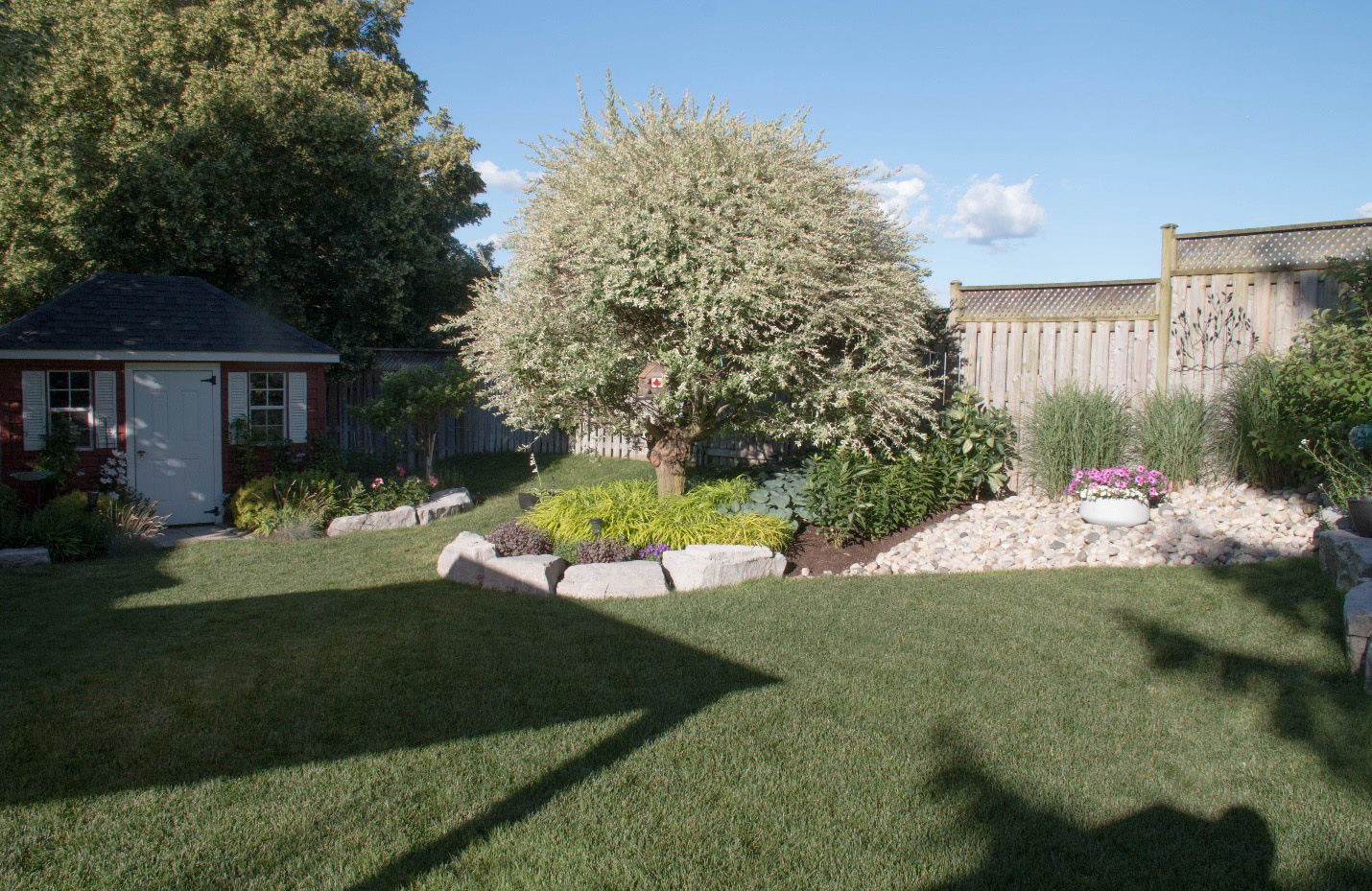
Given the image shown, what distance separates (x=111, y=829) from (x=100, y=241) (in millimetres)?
13003

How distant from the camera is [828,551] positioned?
7672 mm

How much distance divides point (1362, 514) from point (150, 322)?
11845 millimetres

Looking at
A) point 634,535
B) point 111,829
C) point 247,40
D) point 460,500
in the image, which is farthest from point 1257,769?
point 247,40

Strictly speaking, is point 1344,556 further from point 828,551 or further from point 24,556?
point 24,556

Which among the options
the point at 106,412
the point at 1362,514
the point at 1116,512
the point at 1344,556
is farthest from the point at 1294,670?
the point at 106,412

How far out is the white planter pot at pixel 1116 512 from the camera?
7.04 m

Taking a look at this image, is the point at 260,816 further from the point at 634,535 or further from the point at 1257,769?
the point at 634,535

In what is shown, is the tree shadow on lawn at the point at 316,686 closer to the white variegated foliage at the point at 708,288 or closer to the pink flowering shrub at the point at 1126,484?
the white variegated foliage at the point at 708,288

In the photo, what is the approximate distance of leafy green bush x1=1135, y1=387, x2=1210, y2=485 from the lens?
299 inches

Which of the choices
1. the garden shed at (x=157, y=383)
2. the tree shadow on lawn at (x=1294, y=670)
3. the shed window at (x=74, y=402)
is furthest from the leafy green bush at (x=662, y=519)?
the shed window at (x=74, y=402)

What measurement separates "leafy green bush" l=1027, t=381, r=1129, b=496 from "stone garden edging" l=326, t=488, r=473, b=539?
6764mm

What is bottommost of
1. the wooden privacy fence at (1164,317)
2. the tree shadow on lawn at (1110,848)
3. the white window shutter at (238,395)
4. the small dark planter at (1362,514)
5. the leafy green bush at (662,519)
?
the tree shadow on lawn at (1110,848)

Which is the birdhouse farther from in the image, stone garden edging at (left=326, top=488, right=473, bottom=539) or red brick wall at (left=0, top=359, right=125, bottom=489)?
red brick wall at (left=0, top=359, right=125, bottom=489)

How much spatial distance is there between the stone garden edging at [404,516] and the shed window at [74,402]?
3.02 metres
